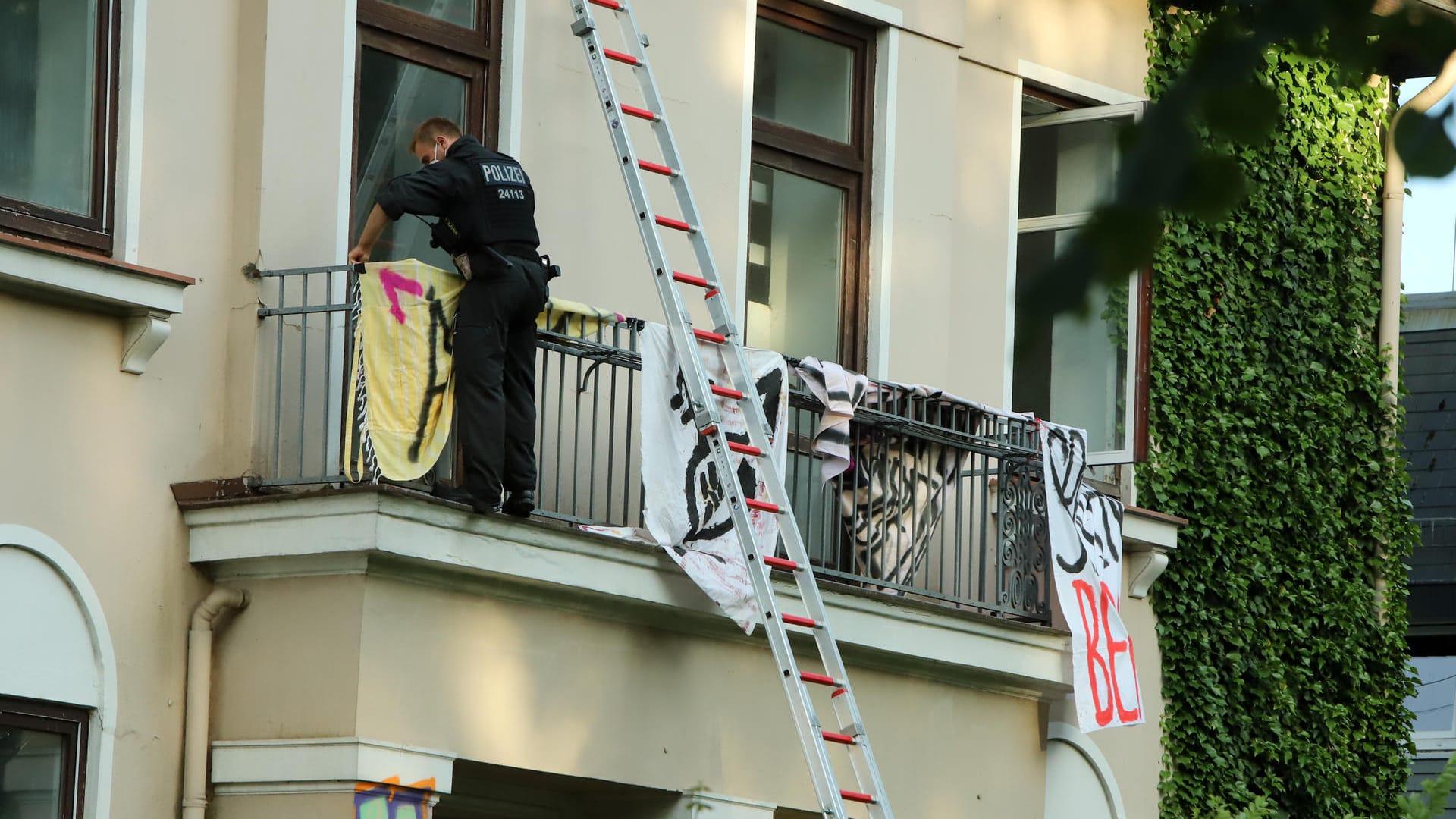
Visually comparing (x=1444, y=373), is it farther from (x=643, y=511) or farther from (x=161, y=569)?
(x=161, y=569)

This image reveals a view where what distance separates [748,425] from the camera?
9.62 m

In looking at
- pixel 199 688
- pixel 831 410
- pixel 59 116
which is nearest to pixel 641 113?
pixel 831 410

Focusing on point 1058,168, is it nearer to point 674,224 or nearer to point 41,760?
point 674,224

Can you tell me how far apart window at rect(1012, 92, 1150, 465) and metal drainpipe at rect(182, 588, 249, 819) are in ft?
16.0

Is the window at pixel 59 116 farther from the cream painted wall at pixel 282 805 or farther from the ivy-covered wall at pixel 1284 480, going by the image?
the ivy-covered wall at pixel 1284 480

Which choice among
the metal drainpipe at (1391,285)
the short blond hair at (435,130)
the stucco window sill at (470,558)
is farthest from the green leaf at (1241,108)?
the metal drainpipe at (1391,285)

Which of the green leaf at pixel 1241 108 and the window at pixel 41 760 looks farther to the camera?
the window at pixel 41 760

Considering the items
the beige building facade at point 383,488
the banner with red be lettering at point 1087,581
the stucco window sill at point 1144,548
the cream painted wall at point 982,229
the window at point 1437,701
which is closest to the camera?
the beige building facade at point 383,488

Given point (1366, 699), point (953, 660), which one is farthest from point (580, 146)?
point (1366, 699)

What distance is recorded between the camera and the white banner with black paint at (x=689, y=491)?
9.41 metres

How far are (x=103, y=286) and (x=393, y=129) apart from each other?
1743mm

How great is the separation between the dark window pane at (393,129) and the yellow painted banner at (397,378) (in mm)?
901

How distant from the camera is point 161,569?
8688 mm

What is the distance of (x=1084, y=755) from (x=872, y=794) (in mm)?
3024
